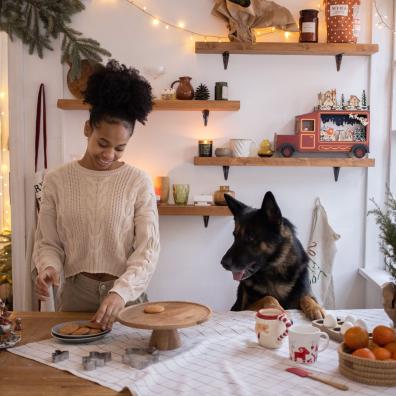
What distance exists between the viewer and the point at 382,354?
136cm

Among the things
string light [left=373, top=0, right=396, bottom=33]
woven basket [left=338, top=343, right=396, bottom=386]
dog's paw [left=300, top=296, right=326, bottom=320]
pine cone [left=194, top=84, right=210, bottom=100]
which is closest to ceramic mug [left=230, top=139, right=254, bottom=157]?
pine cone [left=194, top=84, right=210, bottom=100]

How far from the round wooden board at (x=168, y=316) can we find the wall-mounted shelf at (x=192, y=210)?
4.89ft

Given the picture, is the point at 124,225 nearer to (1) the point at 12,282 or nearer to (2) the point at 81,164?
(2) the point at 81,164

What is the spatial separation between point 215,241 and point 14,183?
52.3 inches

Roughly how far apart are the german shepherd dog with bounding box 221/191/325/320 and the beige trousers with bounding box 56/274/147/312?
1.62 ft

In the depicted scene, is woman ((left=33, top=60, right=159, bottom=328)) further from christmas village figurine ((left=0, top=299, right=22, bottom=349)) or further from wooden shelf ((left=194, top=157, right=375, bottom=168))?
wooden shelf ((left=194, top=157, right=375, bottom=168))

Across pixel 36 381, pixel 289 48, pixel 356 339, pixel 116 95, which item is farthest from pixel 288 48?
pixel 36 381

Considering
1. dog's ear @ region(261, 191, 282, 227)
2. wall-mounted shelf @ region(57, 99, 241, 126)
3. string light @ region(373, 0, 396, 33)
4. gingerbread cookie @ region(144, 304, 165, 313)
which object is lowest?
gingerbread cookie @ region(144, 304, 165, 313)

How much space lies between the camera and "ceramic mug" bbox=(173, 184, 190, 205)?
3.22 meters

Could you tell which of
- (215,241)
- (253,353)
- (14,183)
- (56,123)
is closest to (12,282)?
(14,183)

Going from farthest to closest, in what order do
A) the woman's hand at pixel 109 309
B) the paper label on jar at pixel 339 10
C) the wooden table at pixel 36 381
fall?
1. the paper label on jar at pixel 339 10
2. the woman's hand at pixel 109 309
3. the wooden table at pixel 36 381

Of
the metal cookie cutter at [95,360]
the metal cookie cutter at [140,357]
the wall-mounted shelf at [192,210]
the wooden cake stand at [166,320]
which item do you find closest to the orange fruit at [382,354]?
the wooden cake stand at [166,320]

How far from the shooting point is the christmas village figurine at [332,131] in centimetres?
321

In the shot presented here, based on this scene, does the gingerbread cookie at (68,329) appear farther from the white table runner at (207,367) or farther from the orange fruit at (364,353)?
the orange fruit at (364,353)
